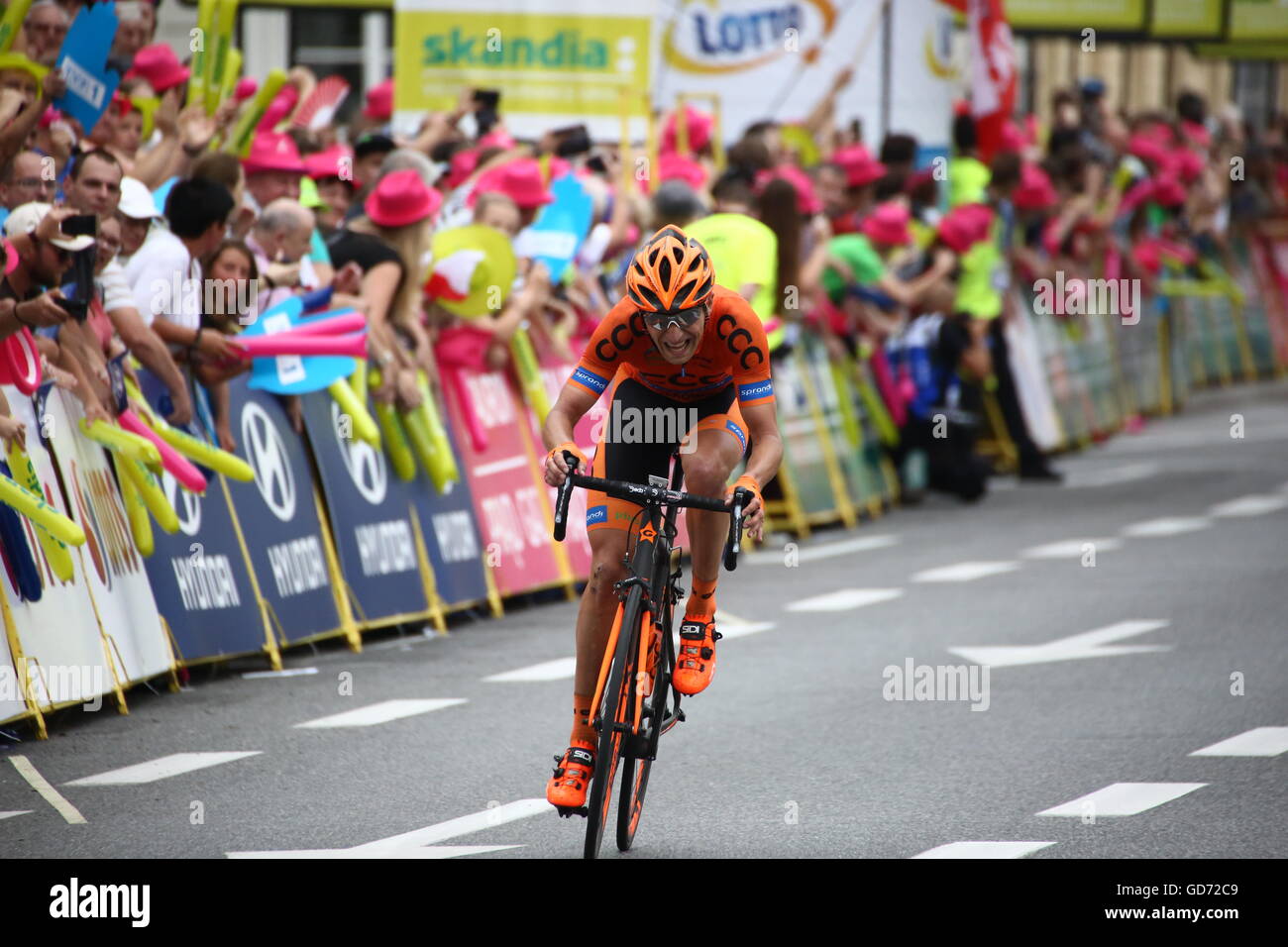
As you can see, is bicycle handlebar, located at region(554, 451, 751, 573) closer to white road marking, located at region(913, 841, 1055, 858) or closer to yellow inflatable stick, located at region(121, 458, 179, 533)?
white road marking, located at region(913, 841, 1055, 858)

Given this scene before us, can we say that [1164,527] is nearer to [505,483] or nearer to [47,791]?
[505,483]

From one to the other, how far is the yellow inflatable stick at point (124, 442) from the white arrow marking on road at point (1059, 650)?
4197 mm

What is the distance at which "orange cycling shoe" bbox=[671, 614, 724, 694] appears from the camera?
290 inches

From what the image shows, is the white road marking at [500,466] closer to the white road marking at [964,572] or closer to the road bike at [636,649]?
the white road marking at [964,572]

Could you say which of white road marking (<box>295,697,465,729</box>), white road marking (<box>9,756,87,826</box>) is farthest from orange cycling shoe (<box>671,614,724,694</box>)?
white road marking (<box>295,697,465,729</box>)

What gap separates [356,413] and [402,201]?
1.30m

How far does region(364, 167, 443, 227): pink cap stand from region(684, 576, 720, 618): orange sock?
5.08 meters

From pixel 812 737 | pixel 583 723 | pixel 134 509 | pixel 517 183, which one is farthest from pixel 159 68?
pixel 583 723

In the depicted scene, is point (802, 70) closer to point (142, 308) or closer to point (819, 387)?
point (819, 387)

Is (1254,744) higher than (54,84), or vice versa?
(54,84)

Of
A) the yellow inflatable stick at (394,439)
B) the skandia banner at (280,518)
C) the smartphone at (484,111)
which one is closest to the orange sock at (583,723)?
the skandia banner at (280,518)

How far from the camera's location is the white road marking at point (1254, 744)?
8750 millimetres

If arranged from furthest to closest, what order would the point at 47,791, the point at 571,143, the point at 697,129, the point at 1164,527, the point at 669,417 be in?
the point at 697,129, the point at 1164,527, the point at 571,143, the point at 47,791, the point at 669,417

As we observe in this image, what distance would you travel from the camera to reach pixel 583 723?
721 cm
